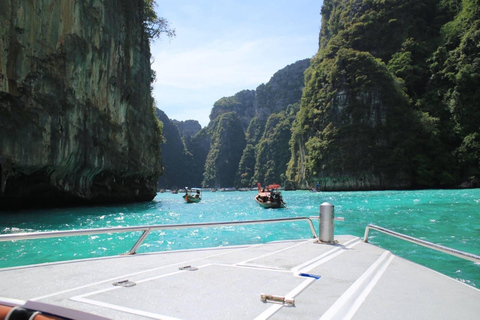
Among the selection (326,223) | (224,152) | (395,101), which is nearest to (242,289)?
(326,223)

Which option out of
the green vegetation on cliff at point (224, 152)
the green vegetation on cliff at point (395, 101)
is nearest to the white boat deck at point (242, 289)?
the green vegetation on cliff at point (395, 101)

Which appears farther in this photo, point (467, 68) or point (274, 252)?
point (467, 68)

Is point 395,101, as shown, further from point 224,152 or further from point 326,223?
point 224,152

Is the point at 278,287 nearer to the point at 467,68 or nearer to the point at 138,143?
the point at 138,143

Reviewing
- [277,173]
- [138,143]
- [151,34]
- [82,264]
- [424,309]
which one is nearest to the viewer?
[424,309]

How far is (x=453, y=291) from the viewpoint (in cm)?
271

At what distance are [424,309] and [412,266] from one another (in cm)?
164

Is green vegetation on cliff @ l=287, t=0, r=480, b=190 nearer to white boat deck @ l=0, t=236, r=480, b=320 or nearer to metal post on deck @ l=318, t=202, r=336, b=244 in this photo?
metal post on deck @ l=318, t=202, r=336, b=244

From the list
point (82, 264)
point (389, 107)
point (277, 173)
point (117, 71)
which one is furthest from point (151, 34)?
point (277, 173)

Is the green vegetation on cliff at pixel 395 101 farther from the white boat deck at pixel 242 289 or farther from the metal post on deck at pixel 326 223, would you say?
the white boat deck at pixel 242 289

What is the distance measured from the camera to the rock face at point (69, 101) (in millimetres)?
16688

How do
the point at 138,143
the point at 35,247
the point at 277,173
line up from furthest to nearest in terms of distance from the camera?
the point at 277,173, the point at 138,143, the point at 35,247

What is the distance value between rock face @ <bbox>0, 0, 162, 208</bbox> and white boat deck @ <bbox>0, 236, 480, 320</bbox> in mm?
16956

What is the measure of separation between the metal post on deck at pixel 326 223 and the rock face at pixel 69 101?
17543 mm
